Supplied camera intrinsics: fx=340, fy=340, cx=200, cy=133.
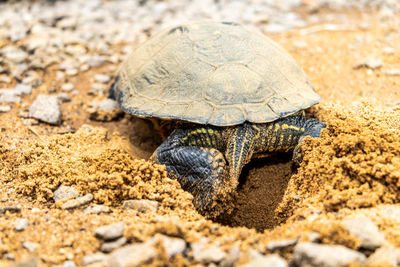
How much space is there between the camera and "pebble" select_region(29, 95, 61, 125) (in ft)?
11.8

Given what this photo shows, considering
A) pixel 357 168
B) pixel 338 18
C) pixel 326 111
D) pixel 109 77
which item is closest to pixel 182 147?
pixel 357 168

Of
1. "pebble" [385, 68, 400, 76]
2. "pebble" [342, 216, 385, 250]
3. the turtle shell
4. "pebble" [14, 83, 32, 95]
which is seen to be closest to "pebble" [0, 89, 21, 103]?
"pebble" [14, 83, 32, 95]

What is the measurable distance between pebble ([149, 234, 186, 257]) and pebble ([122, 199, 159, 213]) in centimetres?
51

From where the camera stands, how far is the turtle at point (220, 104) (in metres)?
2.62

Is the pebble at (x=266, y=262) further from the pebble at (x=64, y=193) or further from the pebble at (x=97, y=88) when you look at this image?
the pebble at (x=97, y=88)

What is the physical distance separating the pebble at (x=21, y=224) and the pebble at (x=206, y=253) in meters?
1.04

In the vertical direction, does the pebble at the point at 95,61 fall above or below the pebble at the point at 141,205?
above

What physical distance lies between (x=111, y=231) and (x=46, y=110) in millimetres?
2261

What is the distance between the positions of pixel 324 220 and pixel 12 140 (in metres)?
2.75

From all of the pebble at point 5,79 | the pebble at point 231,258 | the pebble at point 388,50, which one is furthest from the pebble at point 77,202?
the pebble at point 388,50

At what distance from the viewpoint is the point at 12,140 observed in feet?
10.3

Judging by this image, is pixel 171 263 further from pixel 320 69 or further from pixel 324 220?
pixel 320 69

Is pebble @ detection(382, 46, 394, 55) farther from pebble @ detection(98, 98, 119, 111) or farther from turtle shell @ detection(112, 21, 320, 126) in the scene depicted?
pebble @ detection(98, 98, 119, 111)

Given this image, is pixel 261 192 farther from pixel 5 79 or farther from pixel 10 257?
pixel 5 79
